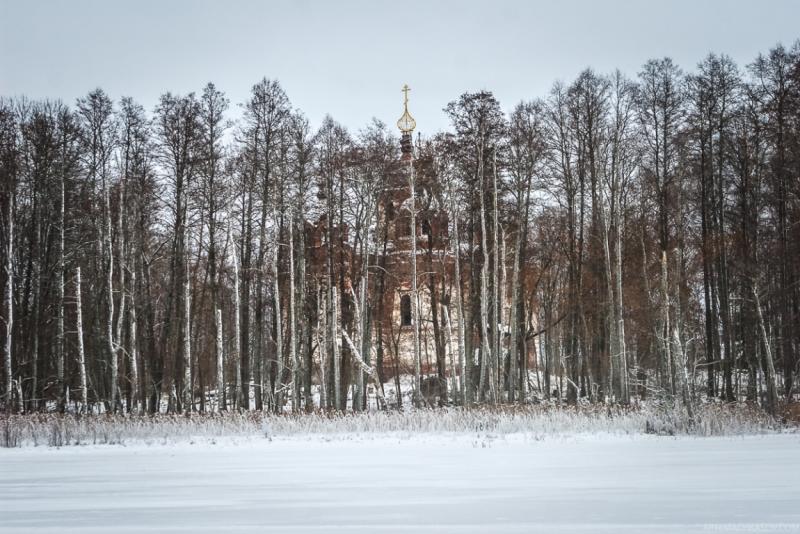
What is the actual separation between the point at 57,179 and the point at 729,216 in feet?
74.3

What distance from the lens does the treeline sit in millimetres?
23875

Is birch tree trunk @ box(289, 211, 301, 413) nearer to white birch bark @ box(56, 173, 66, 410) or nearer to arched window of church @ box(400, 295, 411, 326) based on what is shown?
white birch bark @ box(56, 173, 66, 410)

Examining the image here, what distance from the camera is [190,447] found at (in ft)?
49.8

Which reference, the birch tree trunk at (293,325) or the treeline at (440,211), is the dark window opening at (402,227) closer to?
the treeline at (440,211)

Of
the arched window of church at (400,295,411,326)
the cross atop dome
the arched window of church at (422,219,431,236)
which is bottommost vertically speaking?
the arched window of church at (400,295,411,326)

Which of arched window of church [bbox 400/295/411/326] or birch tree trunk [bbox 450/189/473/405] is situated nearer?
birch tree trunk [bbox 450/189/473/405]

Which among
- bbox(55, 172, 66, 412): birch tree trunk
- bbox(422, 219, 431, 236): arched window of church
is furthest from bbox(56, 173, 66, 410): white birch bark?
bbox(422, 219, 431, 236): arched window of church

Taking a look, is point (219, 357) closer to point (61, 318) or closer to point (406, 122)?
point (61, 318)

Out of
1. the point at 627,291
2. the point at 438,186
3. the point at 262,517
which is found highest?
the point at 438,186

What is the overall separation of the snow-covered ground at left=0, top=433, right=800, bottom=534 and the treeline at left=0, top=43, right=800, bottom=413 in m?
11.2

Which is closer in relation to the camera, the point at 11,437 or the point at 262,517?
the point at 262,517

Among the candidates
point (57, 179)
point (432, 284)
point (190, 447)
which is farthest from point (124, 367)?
point (190, 447)

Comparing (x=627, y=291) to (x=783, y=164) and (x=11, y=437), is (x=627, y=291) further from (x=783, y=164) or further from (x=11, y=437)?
(x=11, y=437)

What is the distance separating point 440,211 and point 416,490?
2141 centimetres
